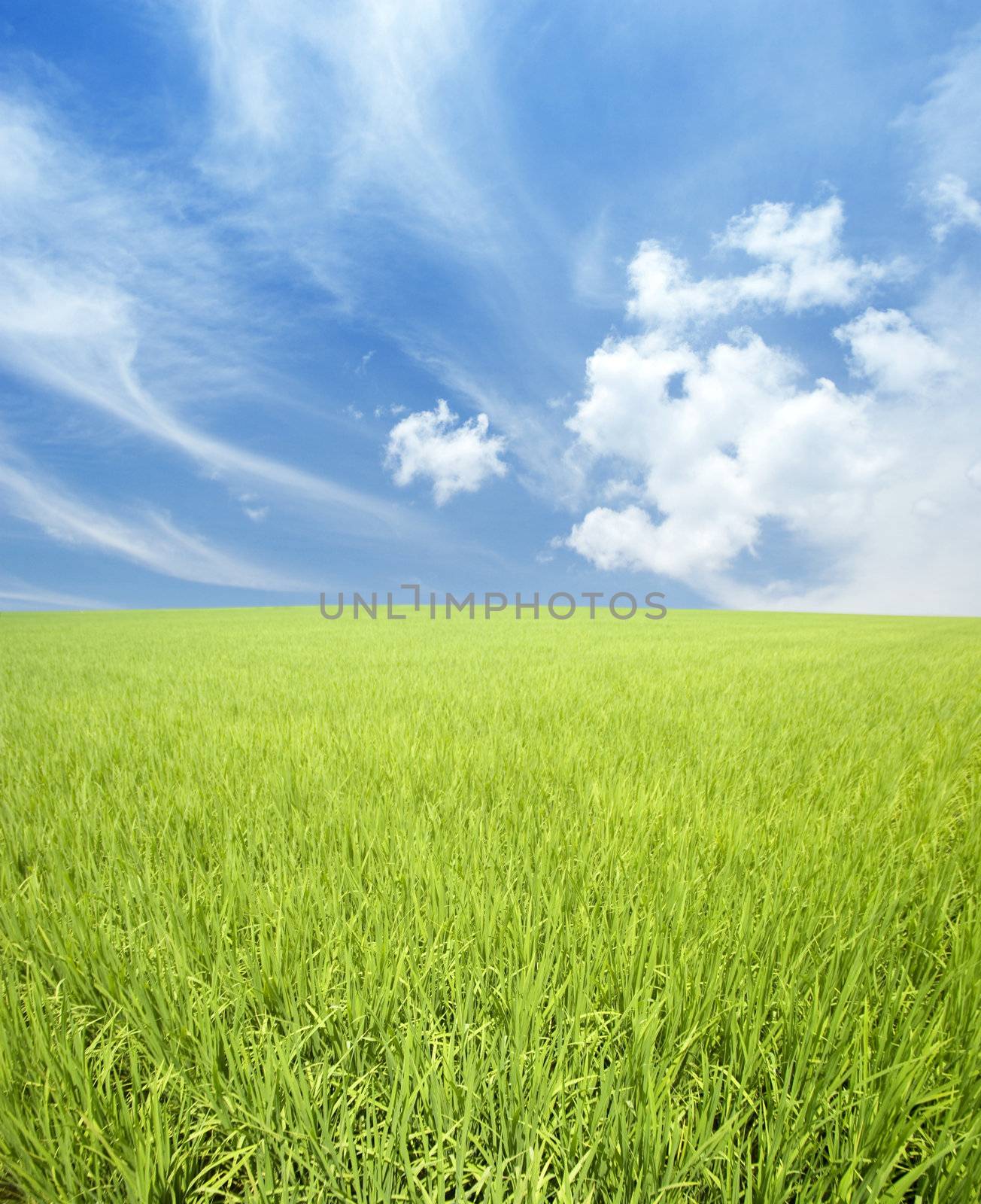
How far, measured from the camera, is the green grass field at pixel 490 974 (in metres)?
0.92

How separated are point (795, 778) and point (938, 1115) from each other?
6.08 feet

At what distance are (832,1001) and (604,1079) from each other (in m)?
0.68

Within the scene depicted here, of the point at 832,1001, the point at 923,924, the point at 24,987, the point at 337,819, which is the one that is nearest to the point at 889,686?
the point at 923,924

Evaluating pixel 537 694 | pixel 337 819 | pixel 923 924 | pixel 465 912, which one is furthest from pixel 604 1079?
pixel 537 694

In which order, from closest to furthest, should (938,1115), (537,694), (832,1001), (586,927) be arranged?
(938,1115)
(832,1001)
(586,927)
(537,694)

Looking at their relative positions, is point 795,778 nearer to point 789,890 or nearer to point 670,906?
point 789,890

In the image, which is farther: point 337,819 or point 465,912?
point 337,819

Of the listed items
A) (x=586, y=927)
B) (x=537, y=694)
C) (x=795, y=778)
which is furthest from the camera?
(x=537, y=694)

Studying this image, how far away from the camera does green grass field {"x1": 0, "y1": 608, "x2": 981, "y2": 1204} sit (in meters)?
0.92

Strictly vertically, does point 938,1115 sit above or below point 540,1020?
below

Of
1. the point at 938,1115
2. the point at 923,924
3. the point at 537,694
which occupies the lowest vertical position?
the point at 938,1115

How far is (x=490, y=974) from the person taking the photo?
1.30 meters

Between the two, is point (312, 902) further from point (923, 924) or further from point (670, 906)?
point (923, 924)

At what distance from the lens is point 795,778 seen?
109 inches
